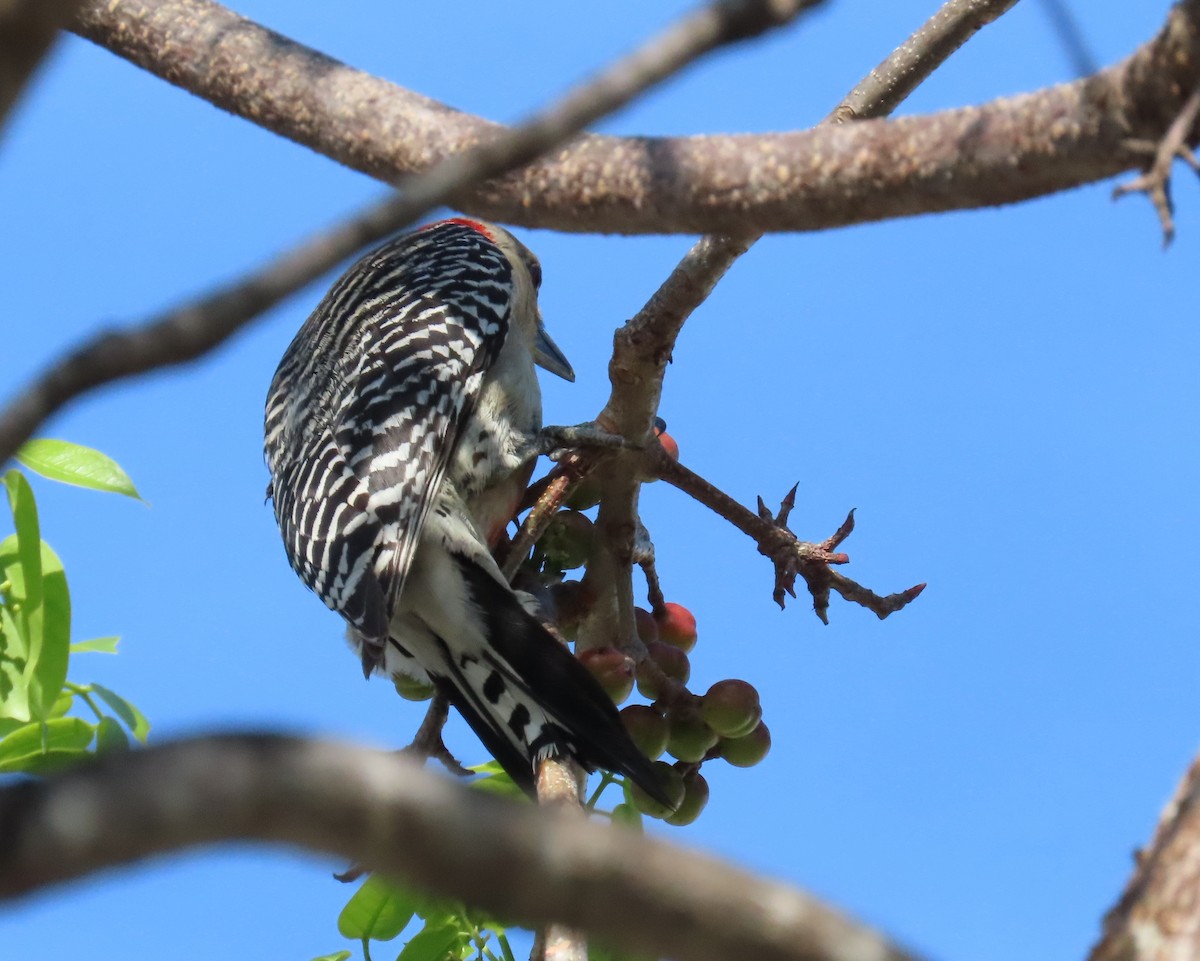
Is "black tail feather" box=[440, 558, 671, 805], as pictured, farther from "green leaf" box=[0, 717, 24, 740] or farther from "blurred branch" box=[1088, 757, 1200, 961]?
"blurred branch" box=[1088, 757, 1200, 961]

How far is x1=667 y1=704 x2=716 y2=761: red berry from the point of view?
3.36 m

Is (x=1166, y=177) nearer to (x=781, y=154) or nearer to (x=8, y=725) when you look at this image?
(x=781, y=154)

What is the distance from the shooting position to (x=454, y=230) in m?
6.22

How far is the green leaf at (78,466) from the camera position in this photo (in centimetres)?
281

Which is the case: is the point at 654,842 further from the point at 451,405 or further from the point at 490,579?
the point at 451,405

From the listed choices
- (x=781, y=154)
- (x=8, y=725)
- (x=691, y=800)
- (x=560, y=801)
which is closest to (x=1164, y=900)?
(x=781, y=154)

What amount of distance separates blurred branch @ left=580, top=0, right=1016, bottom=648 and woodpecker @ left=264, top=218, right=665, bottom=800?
0.24 meters

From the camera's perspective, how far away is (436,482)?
4094 mm

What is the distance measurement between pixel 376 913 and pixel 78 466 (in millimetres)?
1142

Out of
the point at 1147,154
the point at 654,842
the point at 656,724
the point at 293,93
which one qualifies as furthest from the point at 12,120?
the point at 656,724

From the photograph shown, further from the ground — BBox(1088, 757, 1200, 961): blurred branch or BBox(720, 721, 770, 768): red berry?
BBox(720, 721, 770, 768): red berry

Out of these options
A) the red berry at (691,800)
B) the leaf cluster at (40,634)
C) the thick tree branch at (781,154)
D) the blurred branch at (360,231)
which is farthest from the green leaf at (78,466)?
the blurred branch at (360,231)

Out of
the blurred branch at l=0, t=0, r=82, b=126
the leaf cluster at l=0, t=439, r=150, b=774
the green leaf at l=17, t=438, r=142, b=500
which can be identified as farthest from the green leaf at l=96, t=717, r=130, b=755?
the blurred branch at l=0, t=0, r=82, b=126

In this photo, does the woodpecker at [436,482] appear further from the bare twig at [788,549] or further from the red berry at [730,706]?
the bare twig at [788,549]
